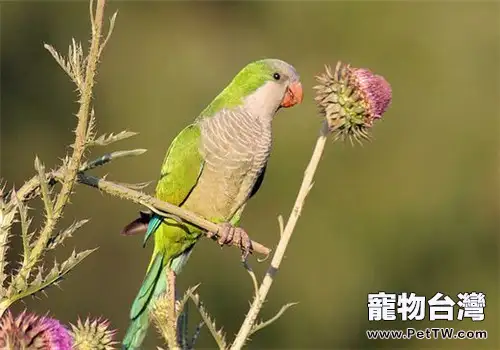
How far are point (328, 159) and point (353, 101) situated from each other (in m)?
7.30

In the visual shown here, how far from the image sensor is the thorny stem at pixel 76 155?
4.18 ft

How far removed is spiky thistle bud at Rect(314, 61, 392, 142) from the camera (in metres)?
2.12

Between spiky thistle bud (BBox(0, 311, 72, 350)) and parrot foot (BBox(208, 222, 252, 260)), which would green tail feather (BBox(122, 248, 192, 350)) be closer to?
parrot foot (BBox(208, 222, 252, 260))

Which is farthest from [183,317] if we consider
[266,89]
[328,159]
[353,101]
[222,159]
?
[328,159]

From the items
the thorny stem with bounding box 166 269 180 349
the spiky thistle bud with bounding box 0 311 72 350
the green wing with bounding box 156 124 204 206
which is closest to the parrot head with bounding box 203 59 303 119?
the green wing with bounding box 156 124 204 206

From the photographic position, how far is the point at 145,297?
9.20 feet

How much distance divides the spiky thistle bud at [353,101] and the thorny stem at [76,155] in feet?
2.92

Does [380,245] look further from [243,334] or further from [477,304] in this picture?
[243,334]

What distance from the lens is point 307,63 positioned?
950 cm

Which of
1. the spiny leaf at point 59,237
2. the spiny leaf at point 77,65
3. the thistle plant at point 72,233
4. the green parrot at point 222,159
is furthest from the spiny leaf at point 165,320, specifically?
the green parrot at point 222,159

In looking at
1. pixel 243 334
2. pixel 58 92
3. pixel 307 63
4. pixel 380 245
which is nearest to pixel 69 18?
pixel 58 92

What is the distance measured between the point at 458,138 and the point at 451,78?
2.28 ft

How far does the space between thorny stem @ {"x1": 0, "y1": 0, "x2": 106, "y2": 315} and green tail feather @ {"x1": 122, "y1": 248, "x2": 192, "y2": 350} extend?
40.3 inches

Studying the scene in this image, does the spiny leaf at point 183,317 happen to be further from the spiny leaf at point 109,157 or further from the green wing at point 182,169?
the green wing at point 182,169
